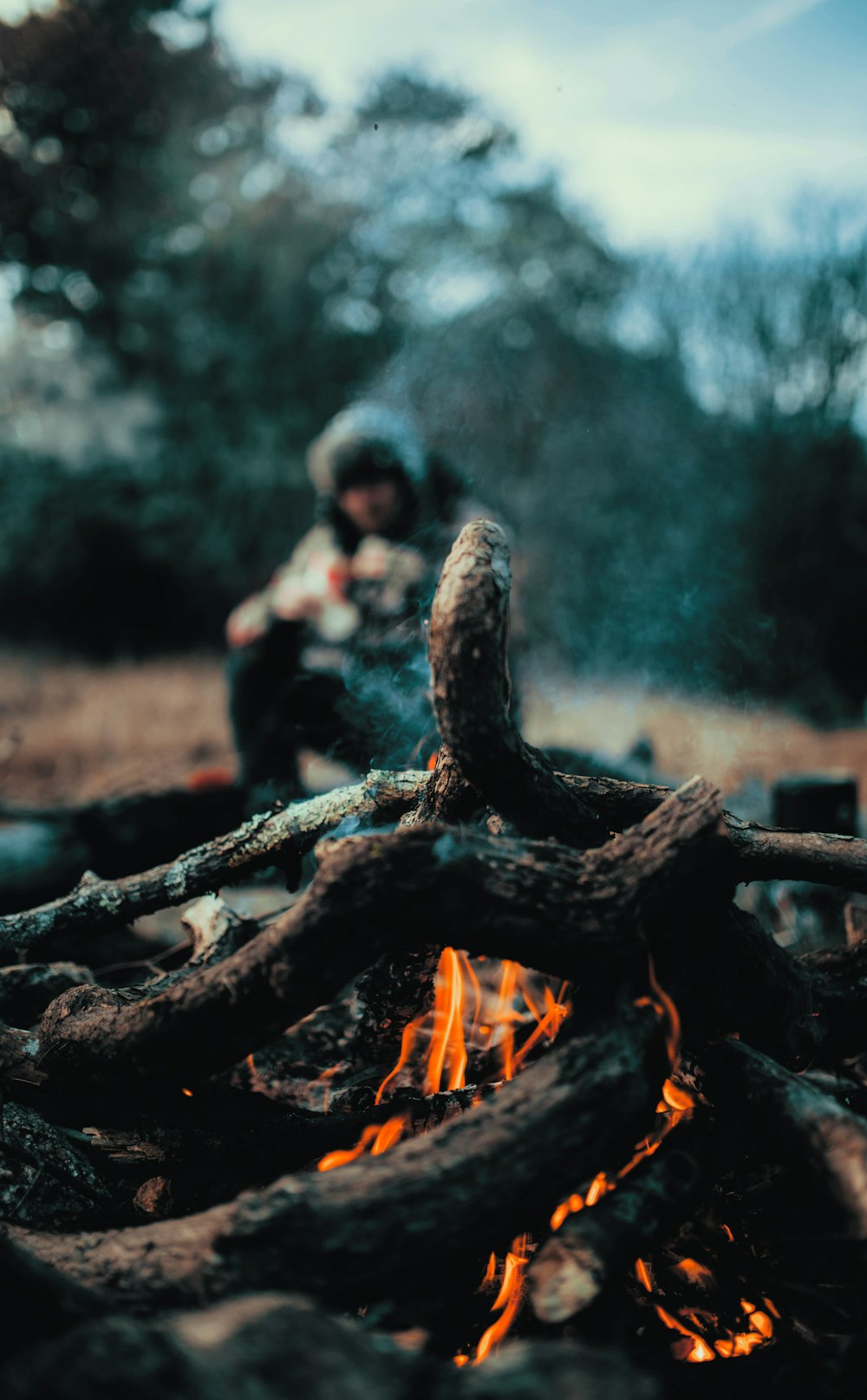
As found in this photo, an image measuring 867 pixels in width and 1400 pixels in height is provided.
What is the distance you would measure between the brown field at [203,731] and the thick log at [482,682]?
376cm

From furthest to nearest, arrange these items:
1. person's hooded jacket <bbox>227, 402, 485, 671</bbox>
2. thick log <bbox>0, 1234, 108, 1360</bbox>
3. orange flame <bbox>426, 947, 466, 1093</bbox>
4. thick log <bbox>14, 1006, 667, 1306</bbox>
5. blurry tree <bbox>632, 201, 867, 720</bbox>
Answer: blurry tree <bbox>632, 201, 867, 720</bbox> < person's hooded jacket <bbox>227, 402, 485, 671</bbox> < orange flame <bbox>426, 947, 466, 1093</bbox> < thick log <bbox>14, 1006, 667, 1306</bbox> < thick log <bbox>0, 1234, 108, 1360</bbox>

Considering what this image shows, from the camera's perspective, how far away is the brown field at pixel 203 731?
20.1 ft

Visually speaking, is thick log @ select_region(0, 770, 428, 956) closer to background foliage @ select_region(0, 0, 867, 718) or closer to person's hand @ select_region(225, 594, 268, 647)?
person's hand @ select_region(225, 594, 268, 647)

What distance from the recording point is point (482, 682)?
125 cm

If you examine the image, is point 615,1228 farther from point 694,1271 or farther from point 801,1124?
point 694,1271

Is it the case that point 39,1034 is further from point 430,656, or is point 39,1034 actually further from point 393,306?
point 393,306

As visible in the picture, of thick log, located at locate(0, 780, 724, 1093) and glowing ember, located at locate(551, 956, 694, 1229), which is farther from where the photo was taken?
glowing ember, located at locate(551, 956, 694, 1229)

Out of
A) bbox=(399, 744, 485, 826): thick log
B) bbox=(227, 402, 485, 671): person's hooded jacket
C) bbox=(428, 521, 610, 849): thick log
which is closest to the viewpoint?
bbox=(428, 521, 610, 849): thick log

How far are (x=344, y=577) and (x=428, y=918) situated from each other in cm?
371

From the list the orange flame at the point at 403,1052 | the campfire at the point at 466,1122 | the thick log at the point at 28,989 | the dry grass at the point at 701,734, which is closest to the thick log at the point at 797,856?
the campfire at the point at 466,1122

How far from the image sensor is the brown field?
20.1 feet

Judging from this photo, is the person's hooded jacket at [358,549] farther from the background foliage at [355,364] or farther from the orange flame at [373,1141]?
the background foliage at [355,364]

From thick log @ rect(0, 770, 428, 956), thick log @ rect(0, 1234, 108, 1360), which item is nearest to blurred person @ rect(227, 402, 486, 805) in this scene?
thick log @ rect(0, 770, 428, 956)

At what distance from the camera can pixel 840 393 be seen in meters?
9.05
